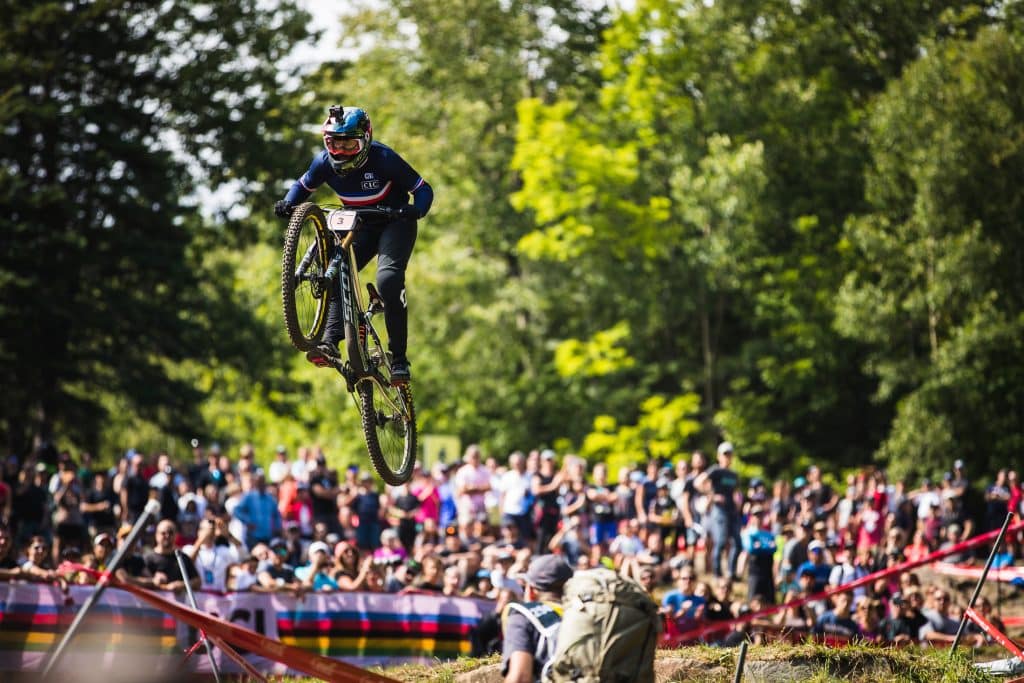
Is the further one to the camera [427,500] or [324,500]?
[427,500]

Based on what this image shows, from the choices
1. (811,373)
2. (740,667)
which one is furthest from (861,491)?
(740,667)

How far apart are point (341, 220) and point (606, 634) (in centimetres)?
429

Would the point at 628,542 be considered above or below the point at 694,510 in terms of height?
above

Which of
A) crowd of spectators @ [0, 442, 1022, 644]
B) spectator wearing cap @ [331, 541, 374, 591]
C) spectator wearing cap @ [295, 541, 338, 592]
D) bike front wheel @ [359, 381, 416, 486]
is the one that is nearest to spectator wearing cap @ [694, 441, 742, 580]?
crowd of spectators @ [0, 442, 1022, 644]

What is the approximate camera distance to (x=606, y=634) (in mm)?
7348

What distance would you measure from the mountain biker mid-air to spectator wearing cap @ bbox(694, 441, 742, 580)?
10278 mm

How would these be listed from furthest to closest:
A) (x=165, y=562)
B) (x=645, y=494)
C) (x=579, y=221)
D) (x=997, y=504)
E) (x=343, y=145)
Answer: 1. (x=579, y=221)
2. (x=997, y=504)
3. (x=645, y=494)
4. (x=165, y=562)
5. (x=343, y=145)

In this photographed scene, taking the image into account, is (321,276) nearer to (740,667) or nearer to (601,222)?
(740,667)

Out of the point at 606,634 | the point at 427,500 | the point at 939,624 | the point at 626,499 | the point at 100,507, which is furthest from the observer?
the point at 626,499

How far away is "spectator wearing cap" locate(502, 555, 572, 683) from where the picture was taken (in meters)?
7.95

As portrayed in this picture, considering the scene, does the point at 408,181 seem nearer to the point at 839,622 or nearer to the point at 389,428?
the point at 389,428

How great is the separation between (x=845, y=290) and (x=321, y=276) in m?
25.6

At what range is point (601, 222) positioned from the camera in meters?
36.8

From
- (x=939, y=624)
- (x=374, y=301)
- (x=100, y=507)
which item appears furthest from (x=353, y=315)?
(x=939, y=624)
